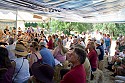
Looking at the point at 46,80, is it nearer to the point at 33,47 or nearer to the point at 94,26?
the point at 33,47

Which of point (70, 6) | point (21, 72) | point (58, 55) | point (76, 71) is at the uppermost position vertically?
point (70, 6)

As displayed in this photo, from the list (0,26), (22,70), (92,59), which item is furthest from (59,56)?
(0,26)

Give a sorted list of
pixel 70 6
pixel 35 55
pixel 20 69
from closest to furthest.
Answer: pixel 20 69
pixel 35 55
pixel 70 6

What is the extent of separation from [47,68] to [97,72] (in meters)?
3.40

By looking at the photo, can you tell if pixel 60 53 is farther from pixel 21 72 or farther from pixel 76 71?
pixel 76 71

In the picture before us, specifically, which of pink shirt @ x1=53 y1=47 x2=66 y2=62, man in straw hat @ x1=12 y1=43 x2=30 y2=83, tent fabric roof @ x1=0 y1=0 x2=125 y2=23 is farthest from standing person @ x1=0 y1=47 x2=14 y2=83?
pink shirt @ x1=53 y1=47 x2=66 y2=62

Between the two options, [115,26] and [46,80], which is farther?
[115,26]

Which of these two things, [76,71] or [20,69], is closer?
[76,71]

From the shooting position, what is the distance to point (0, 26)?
17.2m

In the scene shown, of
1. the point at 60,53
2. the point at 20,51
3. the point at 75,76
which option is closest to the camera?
the point at 75,76

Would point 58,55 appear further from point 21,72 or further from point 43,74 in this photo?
point 43,74

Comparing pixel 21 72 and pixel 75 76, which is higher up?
pixel 75 76

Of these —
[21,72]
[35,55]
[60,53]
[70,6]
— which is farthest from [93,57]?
[21,72]

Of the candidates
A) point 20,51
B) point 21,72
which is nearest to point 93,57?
point 20,51
